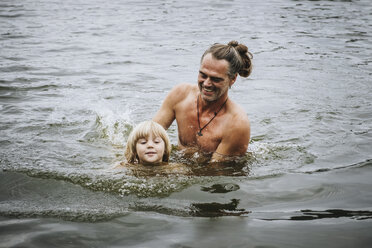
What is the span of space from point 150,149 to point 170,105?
95 centimetres

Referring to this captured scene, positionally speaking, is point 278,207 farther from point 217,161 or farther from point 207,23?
point 207,23

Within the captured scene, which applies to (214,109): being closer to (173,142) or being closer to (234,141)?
(234,141)

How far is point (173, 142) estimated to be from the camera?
6504mm

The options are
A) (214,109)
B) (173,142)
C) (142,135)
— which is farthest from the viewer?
(173,142)

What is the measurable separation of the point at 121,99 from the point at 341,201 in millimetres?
5417

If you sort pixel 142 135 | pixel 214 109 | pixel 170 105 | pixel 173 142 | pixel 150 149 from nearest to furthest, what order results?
Result: 1. pixel 150 149
2. pixel 142 135
3. pixel 214 109
4. pixel 170 105
5. pixel 173 142

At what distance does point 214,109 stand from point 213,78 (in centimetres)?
55

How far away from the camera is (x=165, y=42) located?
1388 cm

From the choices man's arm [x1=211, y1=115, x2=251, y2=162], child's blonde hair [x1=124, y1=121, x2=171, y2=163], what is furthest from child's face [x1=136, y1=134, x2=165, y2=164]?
man's arm [x1=211, y1=115, x2=251, y2=162]

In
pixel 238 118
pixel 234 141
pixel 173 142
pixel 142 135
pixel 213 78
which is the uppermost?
pixel 213 78

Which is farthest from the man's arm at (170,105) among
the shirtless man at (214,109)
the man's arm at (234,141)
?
the man's arm at (234,141)

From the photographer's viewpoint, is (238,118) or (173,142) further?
(173,142)

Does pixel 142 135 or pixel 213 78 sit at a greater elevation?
pixel 213 78

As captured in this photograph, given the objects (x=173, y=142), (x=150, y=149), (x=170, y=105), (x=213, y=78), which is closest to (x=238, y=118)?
(x=213, y=78)
